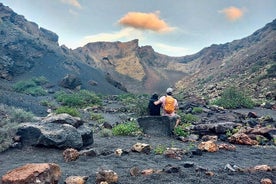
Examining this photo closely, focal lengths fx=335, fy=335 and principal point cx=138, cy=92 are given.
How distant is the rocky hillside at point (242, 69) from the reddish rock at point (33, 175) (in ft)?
70.0

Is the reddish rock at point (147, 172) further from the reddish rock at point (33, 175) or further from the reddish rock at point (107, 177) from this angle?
the reddish rock at point (33, 175)

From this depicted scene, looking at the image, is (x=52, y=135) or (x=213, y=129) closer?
(x=52, y=135)

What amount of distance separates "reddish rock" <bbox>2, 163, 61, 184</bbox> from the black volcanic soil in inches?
19.0

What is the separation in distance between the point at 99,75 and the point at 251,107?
1325 inches

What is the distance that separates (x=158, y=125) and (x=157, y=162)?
11.0 feet

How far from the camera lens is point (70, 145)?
767 centimetres

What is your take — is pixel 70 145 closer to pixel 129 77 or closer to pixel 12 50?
pixel 12 50

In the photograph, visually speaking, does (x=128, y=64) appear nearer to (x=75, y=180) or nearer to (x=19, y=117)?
(x=19, y=117)

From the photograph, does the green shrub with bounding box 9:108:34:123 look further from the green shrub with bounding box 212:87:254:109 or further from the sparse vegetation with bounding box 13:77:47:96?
the sparse vegetation with bounding box 13:77:47:96

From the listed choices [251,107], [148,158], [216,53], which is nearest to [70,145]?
[148,158]

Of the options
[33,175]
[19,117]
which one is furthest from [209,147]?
[19,117]

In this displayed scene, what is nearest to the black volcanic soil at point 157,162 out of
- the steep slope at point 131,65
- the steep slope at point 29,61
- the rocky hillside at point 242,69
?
the rocky hillside at point 242,69

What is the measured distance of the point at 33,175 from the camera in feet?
14.4

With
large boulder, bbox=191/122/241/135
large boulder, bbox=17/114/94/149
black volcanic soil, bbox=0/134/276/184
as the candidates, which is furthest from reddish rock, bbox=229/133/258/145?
large boulder, bbox=17/114/94/149
